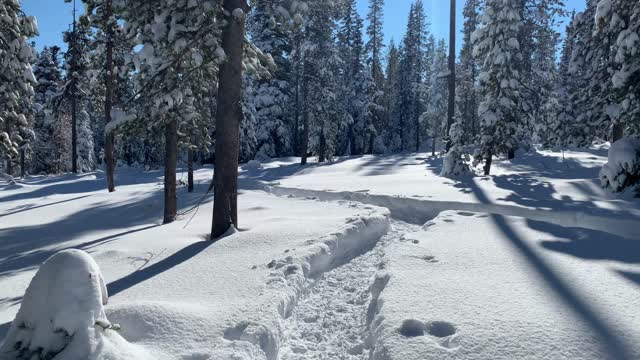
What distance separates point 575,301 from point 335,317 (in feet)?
8.76

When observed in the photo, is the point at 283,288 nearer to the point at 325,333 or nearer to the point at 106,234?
the point at 325,333

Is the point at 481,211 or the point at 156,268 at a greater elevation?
the point at 481,211

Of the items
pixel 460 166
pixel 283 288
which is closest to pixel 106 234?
pixel 283 288

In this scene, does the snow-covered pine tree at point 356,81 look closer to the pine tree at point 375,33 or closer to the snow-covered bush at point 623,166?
the pine tree at point 375,33

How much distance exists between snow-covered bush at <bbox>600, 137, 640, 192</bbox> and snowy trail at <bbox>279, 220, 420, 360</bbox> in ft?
27.0

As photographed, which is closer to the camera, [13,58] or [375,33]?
[13,58]

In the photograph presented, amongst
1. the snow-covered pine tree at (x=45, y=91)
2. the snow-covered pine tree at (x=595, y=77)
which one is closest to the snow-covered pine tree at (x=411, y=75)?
the snow-covered pine tree at (x=595, y=77)

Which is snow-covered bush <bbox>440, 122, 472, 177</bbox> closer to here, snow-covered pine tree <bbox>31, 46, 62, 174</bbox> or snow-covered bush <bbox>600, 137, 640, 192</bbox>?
snow-covered bush <bbox>600, 137, 640, 192</bbox>

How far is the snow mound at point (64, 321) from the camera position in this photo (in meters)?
3.29

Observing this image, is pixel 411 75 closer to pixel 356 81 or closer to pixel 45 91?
pixel 356 81

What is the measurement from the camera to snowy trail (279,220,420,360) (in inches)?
175

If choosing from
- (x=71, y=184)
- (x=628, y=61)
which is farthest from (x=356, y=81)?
(x=628, y=61)

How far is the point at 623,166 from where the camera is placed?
37.3 feet

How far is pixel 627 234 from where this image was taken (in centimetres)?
870
